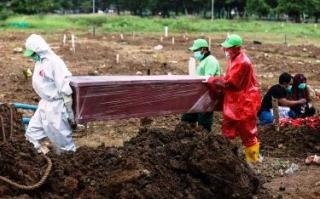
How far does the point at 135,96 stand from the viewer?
25.1 ft

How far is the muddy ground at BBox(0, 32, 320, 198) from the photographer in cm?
733

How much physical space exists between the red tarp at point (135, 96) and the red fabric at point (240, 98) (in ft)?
0.85

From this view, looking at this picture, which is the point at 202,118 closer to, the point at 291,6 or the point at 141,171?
the point at 141,171

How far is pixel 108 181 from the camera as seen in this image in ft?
18.3

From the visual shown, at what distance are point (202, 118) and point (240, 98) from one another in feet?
2.57

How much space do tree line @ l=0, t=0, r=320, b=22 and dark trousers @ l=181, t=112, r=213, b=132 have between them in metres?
51.6

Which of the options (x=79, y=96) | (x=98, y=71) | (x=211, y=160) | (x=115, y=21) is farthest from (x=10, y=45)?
(x=115, y=21)

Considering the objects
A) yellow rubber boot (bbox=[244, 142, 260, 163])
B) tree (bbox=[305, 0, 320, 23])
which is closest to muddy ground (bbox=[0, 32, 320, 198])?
yellow rubber boot (bbox=[244, 142, 260, 163])

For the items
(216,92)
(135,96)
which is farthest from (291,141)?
(135,96)

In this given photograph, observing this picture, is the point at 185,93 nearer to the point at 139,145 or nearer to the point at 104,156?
the point at 139,145

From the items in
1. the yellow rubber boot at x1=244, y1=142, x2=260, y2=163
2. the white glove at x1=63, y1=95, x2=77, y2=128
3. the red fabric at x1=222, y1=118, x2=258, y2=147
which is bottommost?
the yellow rubber boot at x1=244, y1=142, x2=260, y2=163

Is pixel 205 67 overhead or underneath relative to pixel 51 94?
overhead

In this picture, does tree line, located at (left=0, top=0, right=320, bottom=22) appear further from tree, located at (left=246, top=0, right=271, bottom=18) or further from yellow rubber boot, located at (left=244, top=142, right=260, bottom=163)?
yellow rubber boot, located at (left=244, top=142, right=260, bottom=163)

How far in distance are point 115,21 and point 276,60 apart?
1221 inches
